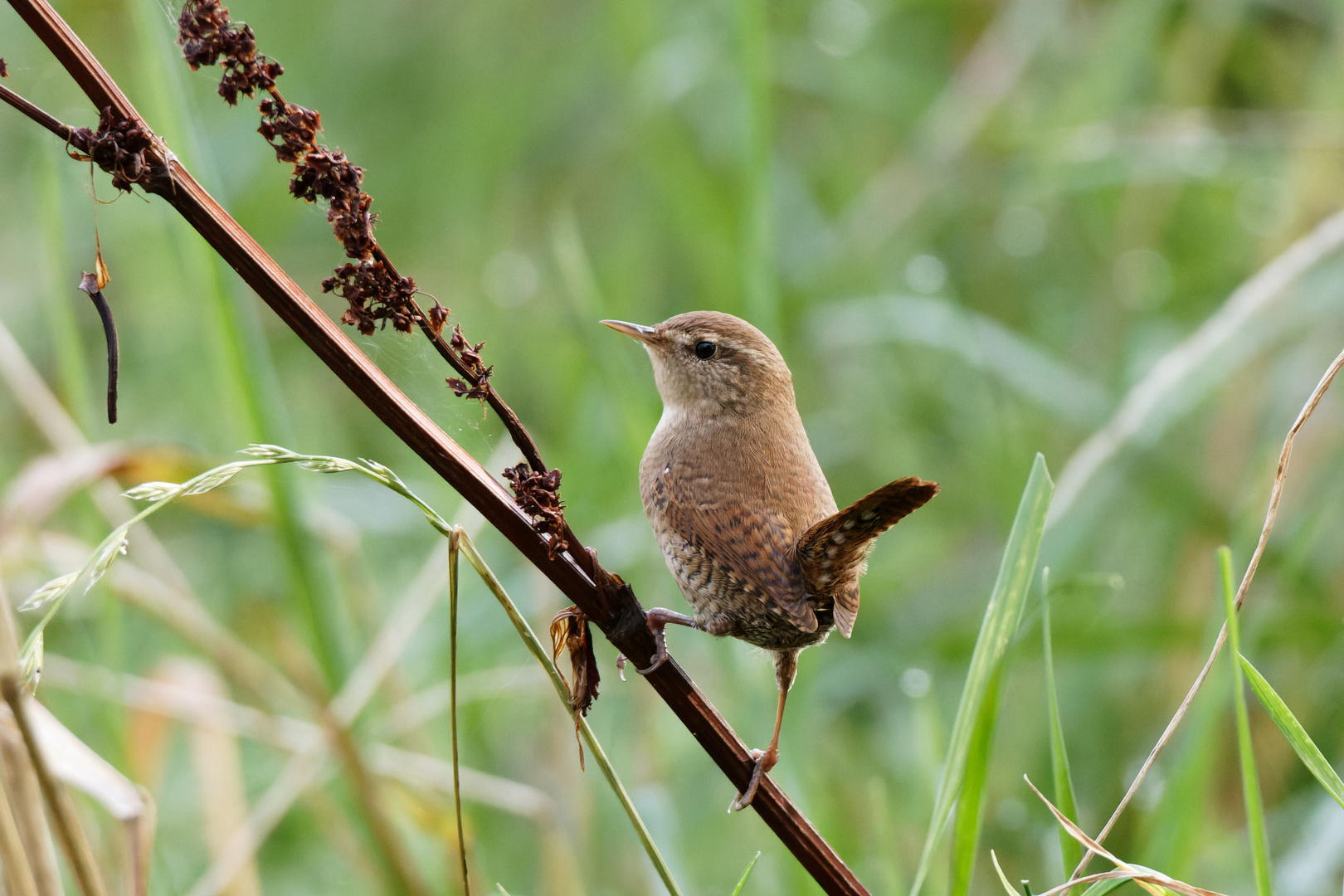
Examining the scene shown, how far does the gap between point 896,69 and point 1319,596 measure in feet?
7.99

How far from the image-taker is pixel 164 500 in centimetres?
87

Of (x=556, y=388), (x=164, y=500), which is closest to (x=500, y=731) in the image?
(x=556, y=388)

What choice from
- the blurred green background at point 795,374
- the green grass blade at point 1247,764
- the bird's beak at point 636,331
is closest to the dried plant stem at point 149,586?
the blurred green background at point 795,374

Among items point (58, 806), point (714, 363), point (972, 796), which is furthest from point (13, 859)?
point (714, 363)

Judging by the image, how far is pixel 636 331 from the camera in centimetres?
202

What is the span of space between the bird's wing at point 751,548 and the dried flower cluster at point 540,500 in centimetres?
55

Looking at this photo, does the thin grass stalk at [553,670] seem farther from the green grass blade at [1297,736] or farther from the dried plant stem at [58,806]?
the green grass blade at [1297,736]

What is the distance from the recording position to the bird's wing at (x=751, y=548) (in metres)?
1.49

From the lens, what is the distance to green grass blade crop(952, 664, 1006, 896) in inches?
43.4

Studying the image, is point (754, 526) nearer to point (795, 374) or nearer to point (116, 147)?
point (116, 147)

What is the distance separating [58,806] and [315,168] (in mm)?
569

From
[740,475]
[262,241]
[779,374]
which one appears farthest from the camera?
[262,241]

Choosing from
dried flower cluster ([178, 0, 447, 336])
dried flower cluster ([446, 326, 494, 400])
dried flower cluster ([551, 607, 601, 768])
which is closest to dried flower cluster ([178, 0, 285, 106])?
dried flower cluster ([178, 0, 447, 336])

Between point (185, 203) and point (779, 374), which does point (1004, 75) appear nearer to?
point (779, 374)
